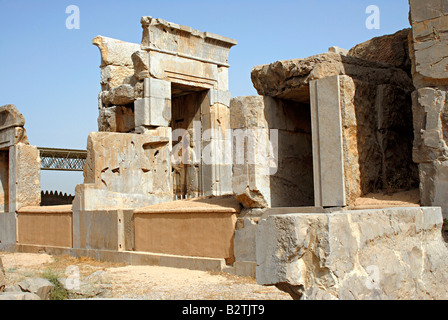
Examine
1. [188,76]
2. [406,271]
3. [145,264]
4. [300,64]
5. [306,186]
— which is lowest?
[145,264]

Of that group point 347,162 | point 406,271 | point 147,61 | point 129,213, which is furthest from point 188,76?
point 406,271

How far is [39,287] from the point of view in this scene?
5402 millimetres

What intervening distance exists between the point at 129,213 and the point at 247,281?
3.00 metres

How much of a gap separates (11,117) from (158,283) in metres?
7.54

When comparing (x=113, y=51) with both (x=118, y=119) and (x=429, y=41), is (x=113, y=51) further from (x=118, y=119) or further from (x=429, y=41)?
(x=429, y=41)

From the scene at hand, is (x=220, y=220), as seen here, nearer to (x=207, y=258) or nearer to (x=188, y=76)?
(x=207, y=258)

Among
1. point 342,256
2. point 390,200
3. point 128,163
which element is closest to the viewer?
point 342,256

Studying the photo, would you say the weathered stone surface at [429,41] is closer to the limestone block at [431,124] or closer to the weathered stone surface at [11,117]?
the limestone block at [431,124]

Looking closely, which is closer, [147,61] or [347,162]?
[347,162]

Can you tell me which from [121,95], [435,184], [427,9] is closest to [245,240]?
[435,184]

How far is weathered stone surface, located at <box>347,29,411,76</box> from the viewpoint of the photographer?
757 centimetres

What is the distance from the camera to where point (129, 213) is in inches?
341

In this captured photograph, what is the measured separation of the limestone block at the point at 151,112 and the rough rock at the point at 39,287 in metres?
7.00

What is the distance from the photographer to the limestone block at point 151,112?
481 inches
